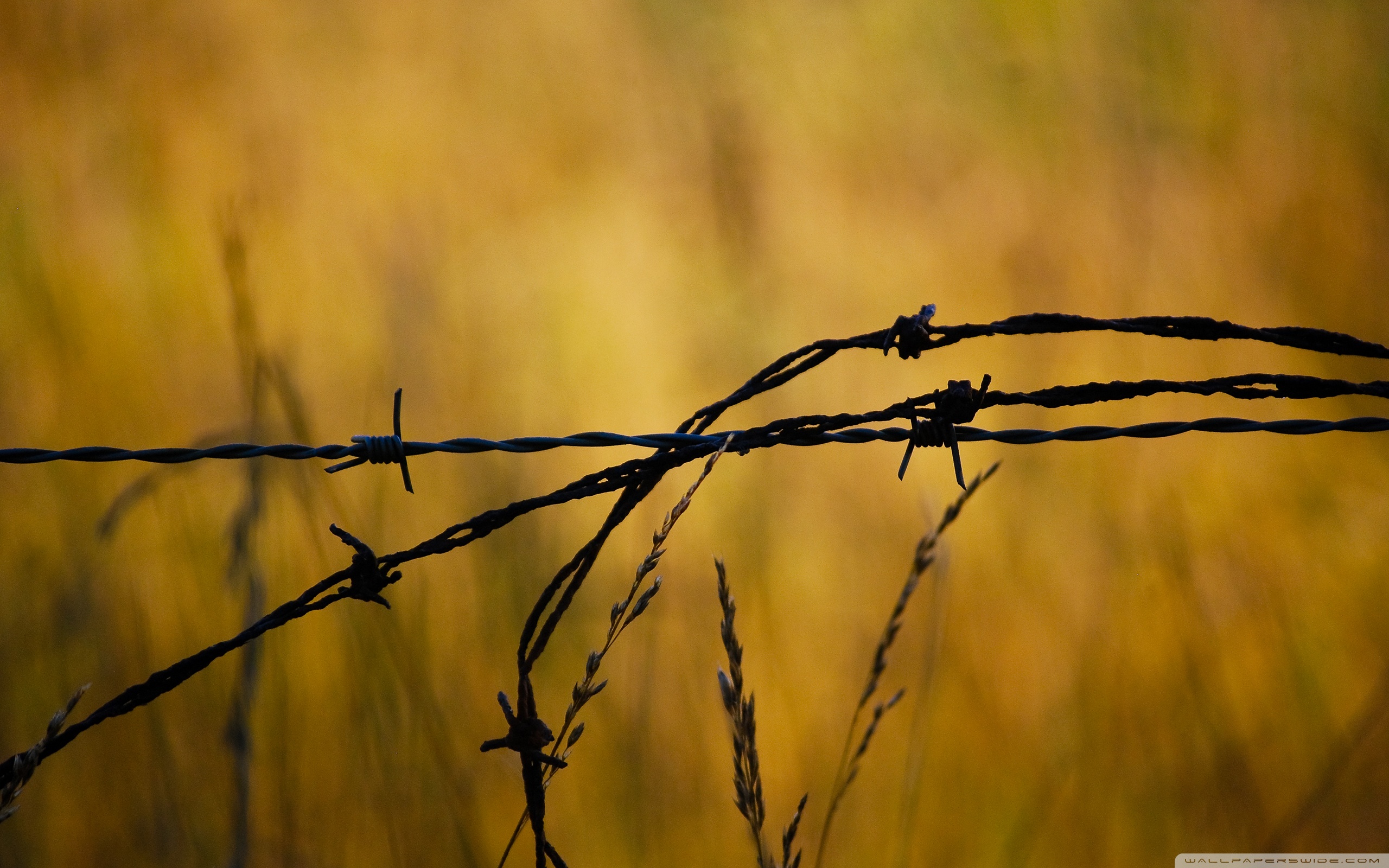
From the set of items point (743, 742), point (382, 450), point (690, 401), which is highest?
point (690, 401)

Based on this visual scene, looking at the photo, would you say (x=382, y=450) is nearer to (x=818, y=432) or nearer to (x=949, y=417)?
(x=818, y=432)

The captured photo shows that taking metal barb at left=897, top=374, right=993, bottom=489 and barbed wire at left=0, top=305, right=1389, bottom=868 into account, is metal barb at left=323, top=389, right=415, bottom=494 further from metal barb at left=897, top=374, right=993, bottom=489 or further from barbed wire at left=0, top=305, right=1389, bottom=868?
metal barb at left=897, top=374, right=993, bottom=489

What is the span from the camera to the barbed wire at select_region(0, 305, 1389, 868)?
0.71m

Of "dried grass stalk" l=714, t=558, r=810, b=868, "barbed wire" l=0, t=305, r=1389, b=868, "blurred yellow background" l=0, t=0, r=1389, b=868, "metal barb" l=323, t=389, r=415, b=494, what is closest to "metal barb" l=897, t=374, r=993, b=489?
"barbed wire" l=0, t=305, r=1389, b=868

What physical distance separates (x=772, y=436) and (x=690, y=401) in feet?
4.45

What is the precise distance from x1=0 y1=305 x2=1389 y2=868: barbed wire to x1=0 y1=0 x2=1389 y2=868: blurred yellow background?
57 centimetres

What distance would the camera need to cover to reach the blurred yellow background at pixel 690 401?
5.05ft

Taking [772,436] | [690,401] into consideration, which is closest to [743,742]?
[772,436]

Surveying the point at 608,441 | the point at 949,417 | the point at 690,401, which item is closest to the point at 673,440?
the point at 608,441

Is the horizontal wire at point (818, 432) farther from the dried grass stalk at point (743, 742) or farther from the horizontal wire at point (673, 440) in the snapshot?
the dried grass stalk at point (743, 742)

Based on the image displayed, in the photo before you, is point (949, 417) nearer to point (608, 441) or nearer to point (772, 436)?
point (772, 436)

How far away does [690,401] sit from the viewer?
83.1 inches

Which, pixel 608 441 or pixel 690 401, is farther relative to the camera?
pixel 690 401

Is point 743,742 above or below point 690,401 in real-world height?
below
